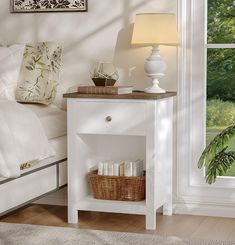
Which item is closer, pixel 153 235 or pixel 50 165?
pixel 153 235

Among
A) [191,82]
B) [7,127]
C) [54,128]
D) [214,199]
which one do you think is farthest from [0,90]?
[214,199]

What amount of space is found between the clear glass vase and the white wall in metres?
0.17

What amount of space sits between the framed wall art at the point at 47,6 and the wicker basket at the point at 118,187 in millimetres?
1183

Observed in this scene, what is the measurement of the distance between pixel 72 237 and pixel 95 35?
1.46 meters

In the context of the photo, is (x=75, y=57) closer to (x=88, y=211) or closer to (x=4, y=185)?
(x=88, y=211)

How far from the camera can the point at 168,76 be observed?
176 inches

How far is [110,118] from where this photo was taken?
4.08 meters

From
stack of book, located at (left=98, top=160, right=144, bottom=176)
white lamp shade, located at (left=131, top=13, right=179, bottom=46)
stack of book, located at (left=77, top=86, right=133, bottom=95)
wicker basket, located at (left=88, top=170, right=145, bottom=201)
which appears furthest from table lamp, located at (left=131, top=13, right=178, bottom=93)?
wicker basket, located at (left=88, top=170, right=145, bottom=201)

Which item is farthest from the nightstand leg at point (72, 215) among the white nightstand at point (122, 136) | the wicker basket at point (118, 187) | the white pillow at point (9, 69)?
A: the white pillow at point (9, 69)

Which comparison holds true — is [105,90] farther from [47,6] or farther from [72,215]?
[47,6]

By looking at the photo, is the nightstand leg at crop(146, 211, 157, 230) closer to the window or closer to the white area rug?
the white area rug

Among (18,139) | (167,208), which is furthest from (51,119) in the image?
(167,208)

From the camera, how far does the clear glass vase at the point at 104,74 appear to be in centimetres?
432

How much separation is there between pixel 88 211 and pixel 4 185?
1043 millimetres
